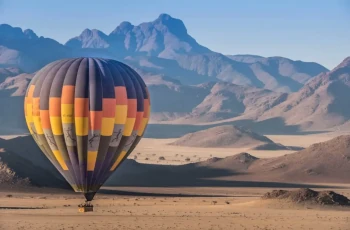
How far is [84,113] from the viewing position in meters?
49.2

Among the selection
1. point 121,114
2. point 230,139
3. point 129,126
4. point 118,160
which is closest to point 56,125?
point 121,114

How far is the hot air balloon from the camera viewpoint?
1937 inches

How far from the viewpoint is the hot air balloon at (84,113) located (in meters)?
49.2

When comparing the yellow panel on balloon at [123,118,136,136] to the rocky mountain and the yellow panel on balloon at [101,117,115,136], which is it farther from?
the rocky mountain

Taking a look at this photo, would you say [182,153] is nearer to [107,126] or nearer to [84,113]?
[107,126]

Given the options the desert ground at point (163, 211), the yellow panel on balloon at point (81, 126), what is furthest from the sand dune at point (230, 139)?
the yellow panel on balloon at point (81, 126)

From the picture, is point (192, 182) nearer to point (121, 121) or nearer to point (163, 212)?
point (163, 212)

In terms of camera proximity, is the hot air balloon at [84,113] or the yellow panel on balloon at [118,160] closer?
the hot air balloon at [84,113]

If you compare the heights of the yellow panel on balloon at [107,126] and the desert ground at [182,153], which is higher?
the desert ground at [182,153]

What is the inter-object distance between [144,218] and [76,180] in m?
8.42

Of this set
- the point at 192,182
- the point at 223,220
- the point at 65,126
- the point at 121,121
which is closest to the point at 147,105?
the point at 121,121

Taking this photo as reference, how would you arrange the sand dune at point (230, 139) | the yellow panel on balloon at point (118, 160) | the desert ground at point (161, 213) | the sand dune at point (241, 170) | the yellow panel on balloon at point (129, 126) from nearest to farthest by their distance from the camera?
1. the yellow panel on balloon at point (129, 126)
2. the yellow panel on balloon at point (118, 160)
3. the desert ground at point (161, 213)
4. the sand dune at point (241, 170)
5. the sand dune at point (230, 139)

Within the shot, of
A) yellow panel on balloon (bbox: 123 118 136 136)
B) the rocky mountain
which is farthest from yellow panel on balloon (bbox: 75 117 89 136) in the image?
the rocky mountain

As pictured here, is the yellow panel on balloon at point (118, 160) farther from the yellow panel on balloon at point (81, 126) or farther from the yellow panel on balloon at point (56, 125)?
the yellow panel on balloon at point (56, 125)
